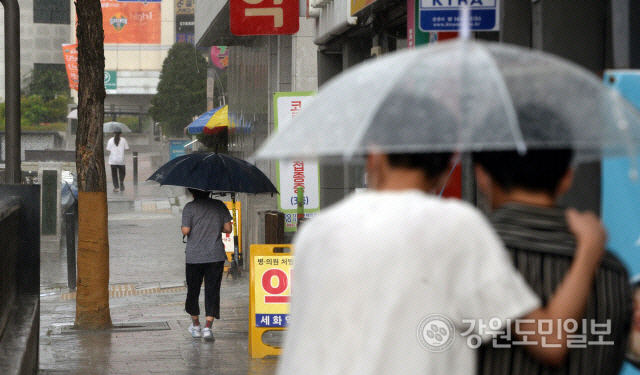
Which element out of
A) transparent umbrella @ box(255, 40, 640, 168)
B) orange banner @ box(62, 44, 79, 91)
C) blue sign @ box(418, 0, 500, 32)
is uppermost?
orange banner @ box(62, 44, 79, 91)

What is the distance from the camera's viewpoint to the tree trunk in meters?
9.72

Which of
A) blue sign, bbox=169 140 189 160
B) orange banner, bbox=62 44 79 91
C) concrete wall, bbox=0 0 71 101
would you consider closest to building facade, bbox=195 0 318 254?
blue sign, bbox=169 140 189 160

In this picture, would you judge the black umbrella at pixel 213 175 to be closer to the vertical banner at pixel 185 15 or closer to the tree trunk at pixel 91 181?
the tree trunk at pixel 91 181

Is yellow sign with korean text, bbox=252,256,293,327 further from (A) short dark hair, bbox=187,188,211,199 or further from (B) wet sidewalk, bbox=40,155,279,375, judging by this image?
(A) short dark hair, bbox=187,188,211,199

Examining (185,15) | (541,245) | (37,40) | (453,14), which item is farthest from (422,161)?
(37,40)

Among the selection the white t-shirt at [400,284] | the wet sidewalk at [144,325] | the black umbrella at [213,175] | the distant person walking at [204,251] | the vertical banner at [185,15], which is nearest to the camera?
the white t-shirt at [400,284]

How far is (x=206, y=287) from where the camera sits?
9.34m

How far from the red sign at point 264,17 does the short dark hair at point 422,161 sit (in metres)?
10.4

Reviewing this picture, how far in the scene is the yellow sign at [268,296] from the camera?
8086mm

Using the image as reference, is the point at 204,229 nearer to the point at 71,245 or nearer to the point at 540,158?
the point at 71,245

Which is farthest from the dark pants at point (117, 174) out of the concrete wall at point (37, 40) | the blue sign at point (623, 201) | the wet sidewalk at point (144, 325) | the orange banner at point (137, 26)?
the concrete wall at point (37, 40)

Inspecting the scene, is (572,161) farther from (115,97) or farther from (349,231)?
(115,97)

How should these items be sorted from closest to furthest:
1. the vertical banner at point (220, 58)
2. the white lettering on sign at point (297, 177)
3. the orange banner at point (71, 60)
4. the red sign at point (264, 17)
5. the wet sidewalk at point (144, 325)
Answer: the wet sidewalk at point (144, 325), the white lettering on sign at point (297, 177), the red sign at point (264, 17), the vertical banner at point (220, 58), the orange banner at point (71, 60)

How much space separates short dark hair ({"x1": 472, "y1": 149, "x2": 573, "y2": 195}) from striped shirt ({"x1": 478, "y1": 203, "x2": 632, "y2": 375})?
0.06 metres
